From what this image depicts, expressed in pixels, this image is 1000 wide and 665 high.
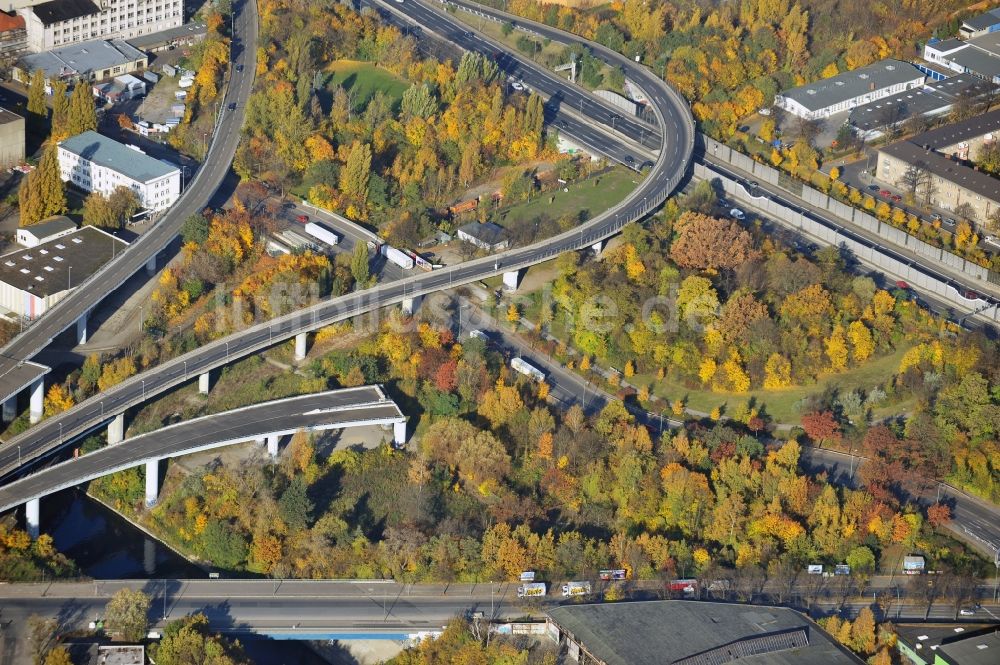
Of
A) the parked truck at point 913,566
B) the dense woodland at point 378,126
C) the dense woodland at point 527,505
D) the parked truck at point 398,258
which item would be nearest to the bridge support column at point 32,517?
the dense woodland at point 527,505

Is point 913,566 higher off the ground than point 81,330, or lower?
higher

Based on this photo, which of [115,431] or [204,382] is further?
[204,382]

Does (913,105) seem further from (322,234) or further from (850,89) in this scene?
(322,234)

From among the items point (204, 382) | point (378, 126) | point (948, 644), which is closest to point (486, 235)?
point (378, 126)

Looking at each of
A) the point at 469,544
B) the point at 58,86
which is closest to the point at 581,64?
Result: the point at 58,86

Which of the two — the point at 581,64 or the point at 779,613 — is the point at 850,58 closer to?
the point at 581,64

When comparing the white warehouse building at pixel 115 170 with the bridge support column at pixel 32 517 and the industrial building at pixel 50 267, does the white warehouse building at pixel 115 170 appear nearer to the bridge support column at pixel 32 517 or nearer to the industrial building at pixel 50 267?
the industrial building at pixel 50 267
